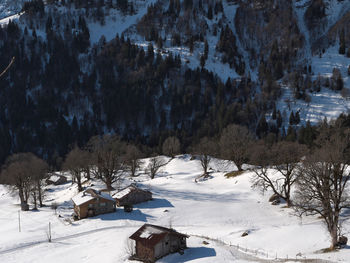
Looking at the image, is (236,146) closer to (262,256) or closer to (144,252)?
(262,256)

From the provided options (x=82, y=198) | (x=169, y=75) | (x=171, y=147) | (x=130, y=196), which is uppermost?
(x=169, y=75)

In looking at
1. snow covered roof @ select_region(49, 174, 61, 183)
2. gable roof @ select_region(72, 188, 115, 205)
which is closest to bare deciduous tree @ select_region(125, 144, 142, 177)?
snow covered roof @ select_region(49, 174, 61, 183)

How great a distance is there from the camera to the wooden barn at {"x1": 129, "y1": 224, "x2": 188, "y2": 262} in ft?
105

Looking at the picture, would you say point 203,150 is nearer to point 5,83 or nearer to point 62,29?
point 5,83

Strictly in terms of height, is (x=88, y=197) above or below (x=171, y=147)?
above

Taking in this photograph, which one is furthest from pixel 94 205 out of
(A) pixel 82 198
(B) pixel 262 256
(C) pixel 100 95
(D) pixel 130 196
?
(C) pixel 100 95

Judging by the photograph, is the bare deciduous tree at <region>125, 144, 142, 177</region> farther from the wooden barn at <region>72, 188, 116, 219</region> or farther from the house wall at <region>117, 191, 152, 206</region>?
the wooden barn at <region>72, 188, 116, 219</region>

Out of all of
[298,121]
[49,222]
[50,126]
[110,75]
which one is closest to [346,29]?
[298,121]

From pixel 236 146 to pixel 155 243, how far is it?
41.9 meters

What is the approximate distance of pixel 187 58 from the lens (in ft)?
563

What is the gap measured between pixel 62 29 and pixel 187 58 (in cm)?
8567

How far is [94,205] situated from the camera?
51219 millimetres

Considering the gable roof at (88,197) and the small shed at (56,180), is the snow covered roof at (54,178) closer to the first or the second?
the small shed at (56,180)

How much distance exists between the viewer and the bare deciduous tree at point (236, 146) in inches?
2749
